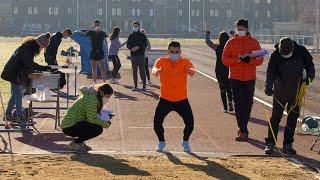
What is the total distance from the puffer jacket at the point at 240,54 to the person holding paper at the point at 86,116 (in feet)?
8.76

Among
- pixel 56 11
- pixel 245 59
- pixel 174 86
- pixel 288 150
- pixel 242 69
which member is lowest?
pixel 288 150

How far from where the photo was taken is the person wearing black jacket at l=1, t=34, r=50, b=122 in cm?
1136

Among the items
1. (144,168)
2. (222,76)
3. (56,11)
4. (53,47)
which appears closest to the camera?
(144,168)

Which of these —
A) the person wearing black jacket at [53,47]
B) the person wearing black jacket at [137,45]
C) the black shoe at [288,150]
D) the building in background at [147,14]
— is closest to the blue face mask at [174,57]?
the black shoe at [288,150]


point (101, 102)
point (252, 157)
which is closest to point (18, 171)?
point (101, 102)

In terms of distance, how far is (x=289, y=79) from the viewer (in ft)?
32.1

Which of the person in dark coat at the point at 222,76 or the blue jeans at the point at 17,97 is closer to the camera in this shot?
the blue jeans at the point at 17,97

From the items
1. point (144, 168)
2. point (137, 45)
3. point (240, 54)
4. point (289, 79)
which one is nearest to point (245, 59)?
point (240, 54)

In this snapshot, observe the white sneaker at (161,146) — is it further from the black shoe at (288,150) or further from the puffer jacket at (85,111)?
the black shoe at (288,150)

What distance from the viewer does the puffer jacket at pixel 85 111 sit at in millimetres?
9188

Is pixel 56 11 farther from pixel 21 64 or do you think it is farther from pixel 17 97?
pixel 21 64

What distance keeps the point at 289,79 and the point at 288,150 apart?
1.06 metres

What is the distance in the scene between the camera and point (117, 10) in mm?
108500

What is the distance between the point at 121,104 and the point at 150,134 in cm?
469
